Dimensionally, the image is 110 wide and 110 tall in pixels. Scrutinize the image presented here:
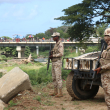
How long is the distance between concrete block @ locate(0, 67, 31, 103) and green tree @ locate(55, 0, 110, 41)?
6.99m

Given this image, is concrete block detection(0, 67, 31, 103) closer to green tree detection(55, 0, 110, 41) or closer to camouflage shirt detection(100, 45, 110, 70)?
camouflage shirt detection(100, 45, 110, 70)

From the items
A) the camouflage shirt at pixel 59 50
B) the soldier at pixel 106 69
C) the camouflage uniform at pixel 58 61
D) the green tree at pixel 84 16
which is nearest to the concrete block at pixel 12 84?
the camouflage uniform at pixel 58 61

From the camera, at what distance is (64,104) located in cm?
618

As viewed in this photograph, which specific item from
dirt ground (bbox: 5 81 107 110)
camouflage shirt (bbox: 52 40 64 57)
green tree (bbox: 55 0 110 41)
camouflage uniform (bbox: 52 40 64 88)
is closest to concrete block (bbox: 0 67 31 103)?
dirt ground (bbox: 5 81 107 110)

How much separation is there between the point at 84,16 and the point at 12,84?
8.10m

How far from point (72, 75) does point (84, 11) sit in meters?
7.33

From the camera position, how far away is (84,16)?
13195mm

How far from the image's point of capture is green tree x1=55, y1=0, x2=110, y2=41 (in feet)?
43.1

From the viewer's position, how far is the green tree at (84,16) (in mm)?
13141

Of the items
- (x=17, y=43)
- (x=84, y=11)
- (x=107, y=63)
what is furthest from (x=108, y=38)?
(x=17, y=43)

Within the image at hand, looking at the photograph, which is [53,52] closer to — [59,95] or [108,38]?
[59,95]

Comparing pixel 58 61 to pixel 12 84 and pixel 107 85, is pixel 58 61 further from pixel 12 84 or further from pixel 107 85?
pixel 107 85

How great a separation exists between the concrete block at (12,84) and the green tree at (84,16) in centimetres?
699

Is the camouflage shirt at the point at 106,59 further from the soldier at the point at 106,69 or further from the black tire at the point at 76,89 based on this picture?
the black tire at the point at 76,89
